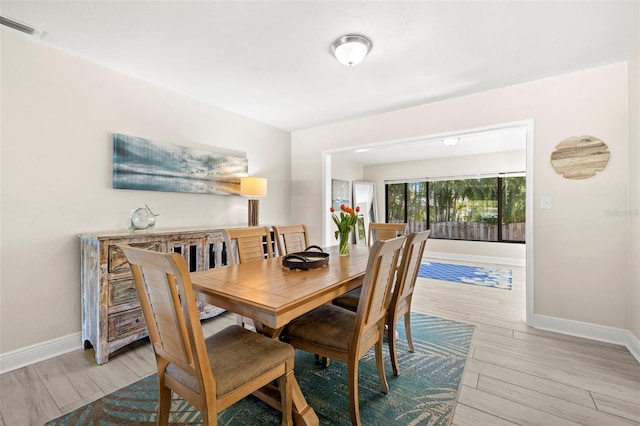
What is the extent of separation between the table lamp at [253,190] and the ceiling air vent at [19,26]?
2.05m

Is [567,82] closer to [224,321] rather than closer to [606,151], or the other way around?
[606,151]

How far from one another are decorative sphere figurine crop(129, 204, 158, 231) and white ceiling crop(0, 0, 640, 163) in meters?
1.32

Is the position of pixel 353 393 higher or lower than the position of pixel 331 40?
lower

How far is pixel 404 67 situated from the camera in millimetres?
2576

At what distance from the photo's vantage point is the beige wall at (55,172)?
209cm

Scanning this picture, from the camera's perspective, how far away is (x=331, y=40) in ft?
7.09

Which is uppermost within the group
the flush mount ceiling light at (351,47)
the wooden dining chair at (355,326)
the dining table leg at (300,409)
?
the flush mount ceiling light at (351,47)

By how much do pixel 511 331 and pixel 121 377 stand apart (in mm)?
3323

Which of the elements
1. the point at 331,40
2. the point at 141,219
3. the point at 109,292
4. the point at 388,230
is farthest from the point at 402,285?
the point at 141,219

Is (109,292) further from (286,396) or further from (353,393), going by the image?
(353,393)

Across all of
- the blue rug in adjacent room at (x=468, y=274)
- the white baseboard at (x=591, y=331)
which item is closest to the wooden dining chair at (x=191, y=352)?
the white baseboard at (x=591, y=331)

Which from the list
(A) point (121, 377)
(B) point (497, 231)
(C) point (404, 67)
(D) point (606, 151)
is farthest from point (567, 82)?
(A) point (121, 377)

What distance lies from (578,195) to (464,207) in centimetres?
394

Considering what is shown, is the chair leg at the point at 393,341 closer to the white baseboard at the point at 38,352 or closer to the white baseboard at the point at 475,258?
the white baseboard at the point at 38,352
